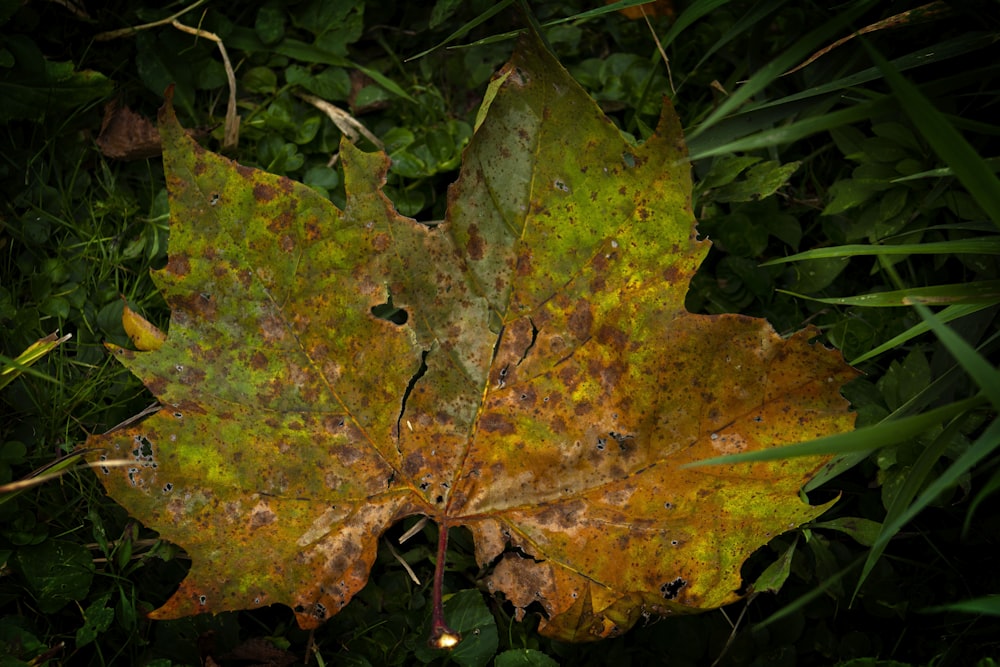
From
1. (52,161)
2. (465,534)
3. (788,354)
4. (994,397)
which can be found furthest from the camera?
(52,161)

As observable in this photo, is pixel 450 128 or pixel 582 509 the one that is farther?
pixel 450 128

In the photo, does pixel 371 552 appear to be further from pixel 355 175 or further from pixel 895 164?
pixel 895 164

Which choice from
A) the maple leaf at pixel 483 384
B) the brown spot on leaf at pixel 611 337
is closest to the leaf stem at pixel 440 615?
the maple leaf at pixel 483 384

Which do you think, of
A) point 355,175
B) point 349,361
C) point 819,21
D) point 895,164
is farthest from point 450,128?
point 895,164

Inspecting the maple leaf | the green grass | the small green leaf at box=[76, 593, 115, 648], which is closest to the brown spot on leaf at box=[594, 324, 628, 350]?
the maple leaf

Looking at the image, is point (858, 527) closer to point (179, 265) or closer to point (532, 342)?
point (532, 342)

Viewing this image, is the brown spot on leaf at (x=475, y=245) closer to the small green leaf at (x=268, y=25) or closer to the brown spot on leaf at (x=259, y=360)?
the brown spot on leaf at (x=259, y=360)

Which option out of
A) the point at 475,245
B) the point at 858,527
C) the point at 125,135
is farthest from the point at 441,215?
the point at 858,527
